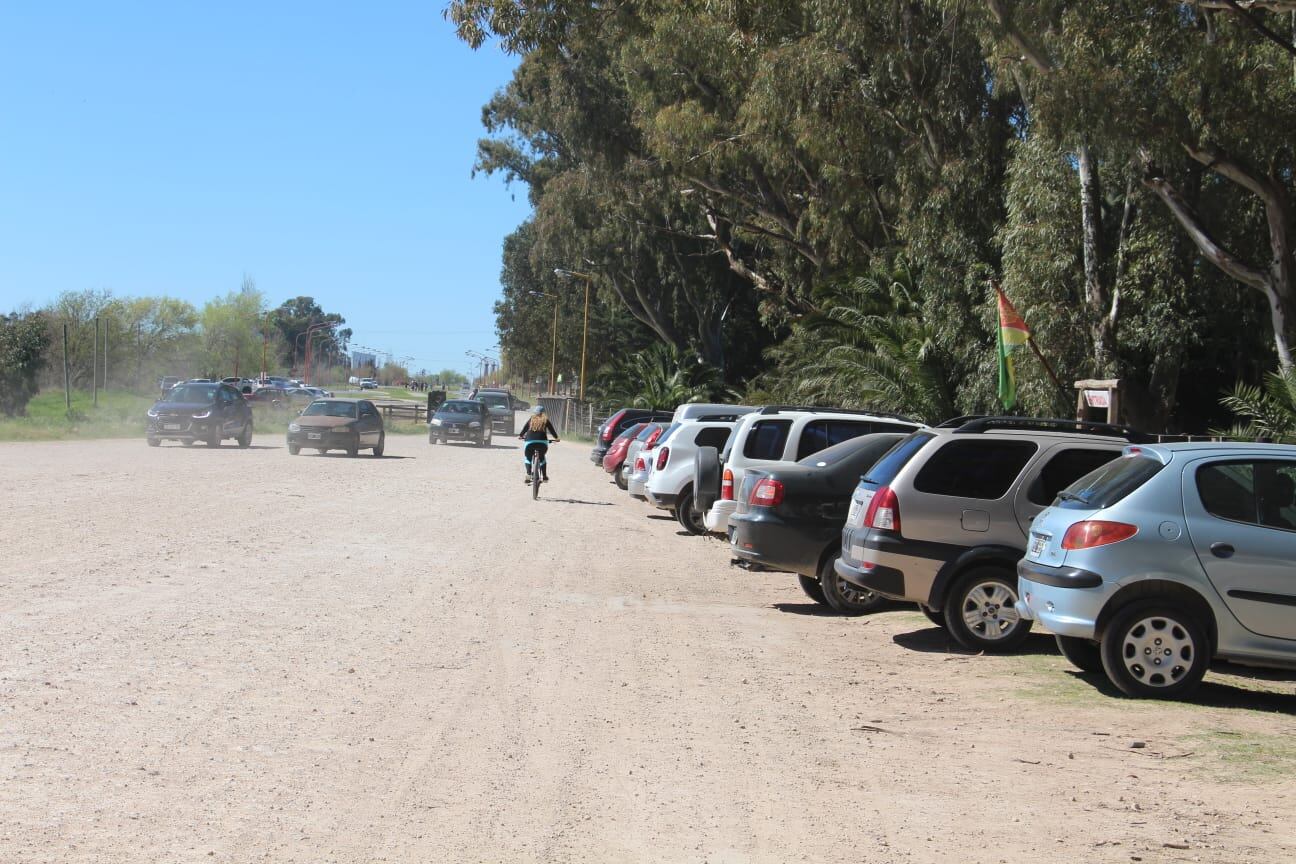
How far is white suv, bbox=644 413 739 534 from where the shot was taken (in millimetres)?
20109

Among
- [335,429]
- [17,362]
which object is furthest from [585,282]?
[335,429]

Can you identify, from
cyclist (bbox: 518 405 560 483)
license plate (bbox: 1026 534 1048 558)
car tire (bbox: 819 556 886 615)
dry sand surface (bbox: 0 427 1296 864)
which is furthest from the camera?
cyclist (bbox: 518 405 560 483)

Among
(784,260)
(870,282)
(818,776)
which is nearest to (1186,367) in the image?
(870,282)

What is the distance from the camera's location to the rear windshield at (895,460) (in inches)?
414

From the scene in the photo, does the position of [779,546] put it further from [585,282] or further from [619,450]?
[585,282]

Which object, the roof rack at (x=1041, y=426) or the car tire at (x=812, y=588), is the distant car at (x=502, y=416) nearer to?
the car tire at (x=812, y=588)

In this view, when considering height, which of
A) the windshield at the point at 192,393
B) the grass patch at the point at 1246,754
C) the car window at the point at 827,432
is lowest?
the grass patch at the point at 1246,754

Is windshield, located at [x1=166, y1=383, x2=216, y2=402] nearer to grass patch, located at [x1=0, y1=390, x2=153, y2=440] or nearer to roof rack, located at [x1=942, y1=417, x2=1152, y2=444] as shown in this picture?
grass patch, located at [x1=0, y1=390, x2=153, y2=440]

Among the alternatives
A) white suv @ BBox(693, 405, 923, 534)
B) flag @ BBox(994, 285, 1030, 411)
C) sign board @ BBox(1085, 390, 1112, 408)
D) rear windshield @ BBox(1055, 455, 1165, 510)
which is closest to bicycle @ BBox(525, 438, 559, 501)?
flag @ BBox(994, 285, 1030, 411)

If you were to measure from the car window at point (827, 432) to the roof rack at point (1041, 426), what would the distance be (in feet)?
12.7

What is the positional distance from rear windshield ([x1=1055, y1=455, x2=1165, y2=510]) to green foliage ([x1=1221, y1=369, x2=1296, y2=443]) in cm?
769

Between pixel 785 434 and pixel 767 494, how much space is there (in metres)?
3.33

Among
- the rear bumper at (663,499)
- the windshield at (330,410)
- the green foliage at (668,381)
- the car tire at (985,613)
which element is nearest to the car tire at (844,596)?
the car tire at (985,613)

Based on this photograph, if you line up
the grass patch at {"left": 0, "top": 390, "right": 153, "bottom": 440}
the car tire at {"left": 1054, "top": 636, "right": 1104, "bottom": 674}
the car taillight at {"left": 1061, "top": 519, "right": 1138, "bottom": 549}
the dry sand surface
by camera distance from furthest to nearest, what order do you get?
the grass patch at {"left": 0, "top": 390, "right": 153, "bottom": 440}, the car tire at {"left": 1054, "top": 636, "right": 1104, "bottom": 674}, the car taillight at {"left": 1061, "top": 519, "right": 1138, "bottom": 549}, the dry sand surface
